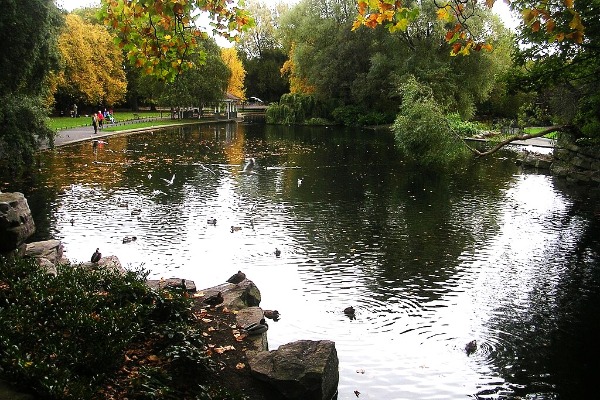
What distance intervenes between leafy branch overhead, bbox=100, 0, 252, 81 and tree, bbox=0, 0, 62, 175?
17.0m

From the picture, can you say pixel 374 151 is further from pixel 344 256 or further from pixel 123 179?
pixel 344 256

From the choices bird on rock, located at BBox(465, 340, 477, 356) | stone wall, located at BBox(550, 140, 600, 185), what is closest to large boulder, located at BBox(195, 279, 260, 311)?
bird on rock, located at BBox(465, 340, 477, 356)

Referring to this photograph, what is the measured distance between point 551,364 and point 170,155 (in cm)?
3126

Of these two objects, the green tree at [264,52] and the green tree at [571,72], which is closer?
the green tree at [571,72]

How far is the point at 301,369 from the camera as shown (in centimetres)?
848

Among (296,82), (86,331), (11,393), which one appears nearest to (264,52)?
(296,82)

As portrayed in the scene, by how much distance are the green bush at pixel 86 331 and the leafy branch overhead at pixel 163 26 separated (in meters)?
3.75

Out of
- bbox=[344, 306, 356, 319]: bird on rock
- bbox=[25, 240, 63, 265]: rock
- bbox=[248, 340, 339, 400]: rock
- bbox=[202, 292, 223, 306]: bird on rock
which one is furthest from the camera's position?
bbox=[25, 240, 63, 265]: rock

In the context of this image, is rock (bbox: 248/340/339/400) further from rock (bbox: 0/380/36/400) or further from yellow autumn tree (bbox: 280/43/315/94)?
yellow autumn tree (bbox: 280/43/315/94)

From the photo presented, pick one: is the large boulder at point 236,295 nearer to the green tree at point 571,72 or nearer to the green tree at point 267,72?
the green tree at point 571,72

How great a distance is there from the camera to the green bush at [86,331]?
608 centimetres

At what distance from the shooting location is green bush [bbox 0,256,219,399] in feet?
20.0

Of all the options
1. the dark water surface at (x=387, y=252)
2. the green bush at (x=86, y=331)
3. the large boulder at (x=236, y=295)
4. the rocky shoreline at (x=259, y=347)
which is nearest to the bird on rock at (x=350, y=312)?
the dark water surface at (x=387, y=252)

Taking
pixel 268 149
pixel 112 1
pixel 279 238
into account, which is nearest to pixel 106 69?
pixel 268 149
